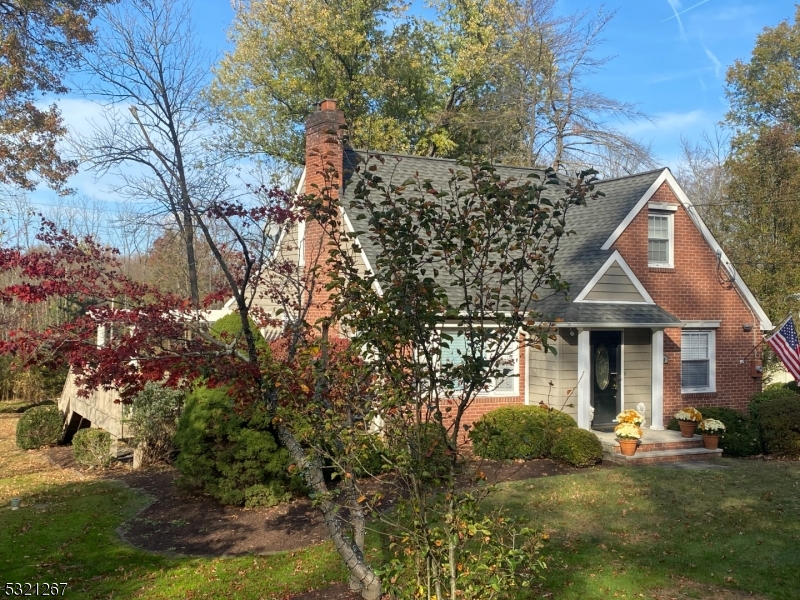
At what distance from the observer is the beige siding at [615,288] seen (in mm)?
15031

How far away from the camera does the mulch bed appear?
834 cm

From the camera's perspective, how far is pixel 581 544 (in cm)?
830

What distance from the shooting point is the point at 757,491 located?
11.0 meters

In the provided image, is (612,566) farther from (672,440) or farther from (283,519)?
(672,440)

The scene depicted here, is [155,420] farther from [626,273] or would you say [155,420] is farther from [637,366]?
[637,366]

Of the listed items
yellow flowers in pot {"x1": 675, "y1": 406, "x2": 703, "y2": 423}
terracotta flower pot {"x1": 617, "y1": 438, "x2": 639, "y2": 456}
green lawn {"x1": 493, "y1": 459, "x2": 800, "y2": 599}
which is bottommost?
green lawn {"x1": 493, "y1": 459, "x2": 800, "y2": 599}

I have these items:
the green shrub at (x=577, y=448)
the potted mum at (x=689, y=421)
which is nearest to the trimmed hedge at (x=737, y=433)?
the potted mum at (x=689, y=421)

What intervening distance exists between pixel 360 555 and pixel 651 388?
470 inches

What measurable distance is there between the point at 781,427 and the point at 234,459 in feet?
37.3

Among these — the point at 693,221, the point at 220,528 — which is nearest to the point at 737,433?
the point at 693,221

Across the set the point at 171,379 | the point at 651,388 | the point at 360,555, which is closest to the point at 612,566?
the point at 360,555

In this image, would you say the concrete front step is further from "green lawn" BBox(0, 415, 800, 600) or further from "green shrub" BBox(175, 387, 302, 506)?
"green shrub" BBox(175, 387, 302, 506)

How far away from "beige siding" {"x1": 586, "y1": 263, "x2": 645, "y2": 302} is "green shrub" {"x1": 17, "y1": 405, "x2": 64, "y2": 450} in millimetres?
12842

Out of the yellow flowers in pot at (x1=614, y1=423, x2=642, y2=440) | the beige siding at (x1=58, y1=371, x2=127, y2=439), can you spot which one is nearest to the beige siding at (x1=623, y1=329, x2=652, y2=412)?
the yellow flowers in pot at (x1=614, y1=423, x2=642, y2=440)
